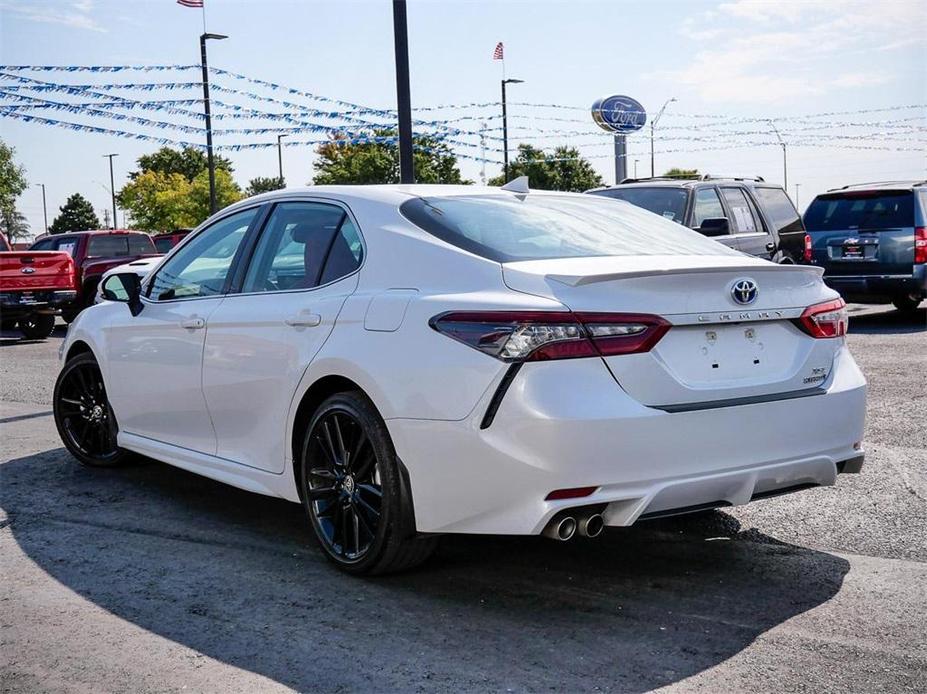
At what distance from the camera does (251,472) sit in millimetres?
4996

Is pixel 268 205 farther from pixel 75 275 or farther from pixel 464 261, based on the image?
pixel 75 275

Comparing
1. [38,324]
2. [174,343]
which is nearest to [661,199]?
[174,343]

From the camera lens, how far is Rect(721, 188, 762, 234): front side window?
45.1 ft

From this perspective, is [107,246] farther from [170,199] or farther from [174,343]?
[170,199]

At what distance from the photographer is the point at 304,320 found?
4.61 m

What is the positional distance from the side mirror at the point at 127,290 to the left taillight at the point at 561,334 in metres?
2.83

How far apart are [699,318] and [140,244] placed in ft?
62.6

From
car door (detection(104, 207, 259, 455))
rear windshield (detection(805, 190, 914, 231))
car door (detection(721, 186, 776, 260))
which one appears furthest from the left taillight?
rear windshield (detection(805, 190, 914, 231))

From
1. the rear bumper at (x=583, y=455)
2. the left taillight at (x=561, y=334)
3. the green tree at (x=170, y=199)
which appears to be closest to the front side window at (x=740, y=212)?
the rear bumper at (x=583, y=455)

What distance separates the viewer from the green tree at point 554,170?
60.1m

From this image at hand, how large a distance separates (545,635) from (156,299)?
311 cm

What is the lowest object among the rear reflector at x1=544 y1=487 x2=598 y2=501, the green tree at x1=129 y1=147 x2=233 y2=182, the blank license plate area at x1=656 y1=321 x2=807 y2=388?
the rear reflector at x1=544 y1=487 x2=598 y2=501

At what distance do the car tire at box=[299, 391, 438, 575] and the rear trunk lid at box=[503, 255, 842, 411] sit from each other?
819mm

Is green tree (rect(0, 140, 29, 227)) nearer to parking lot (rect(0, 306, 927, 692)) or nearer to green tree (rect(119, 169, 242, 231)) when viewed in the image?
green tree (rect(119, 169, 242, 231))
